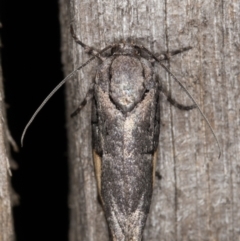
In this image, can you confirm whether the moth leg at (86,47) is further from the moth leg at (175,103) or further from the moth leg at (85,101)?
the moth leg at (175,103)

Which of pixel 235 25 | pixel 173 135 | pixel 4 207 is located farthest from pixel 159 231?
pixel 235 25

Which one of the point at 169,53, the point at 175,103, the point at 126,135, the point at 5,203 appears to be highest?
the point at 169,53

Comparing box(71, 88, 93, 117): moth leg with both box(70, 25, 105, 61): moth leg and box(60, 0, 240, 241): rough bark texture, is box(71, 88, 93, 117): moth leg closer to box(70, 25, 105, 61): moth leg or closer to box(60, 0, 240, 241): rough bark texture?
box(60, 0, 240, 241): rough bark texture

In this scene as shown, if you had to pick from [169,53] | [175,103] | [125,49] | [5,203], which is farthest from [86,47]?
[5,203]

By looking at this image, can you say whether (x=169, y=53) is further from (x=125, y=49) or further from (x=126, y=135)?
(x=126, y=135)

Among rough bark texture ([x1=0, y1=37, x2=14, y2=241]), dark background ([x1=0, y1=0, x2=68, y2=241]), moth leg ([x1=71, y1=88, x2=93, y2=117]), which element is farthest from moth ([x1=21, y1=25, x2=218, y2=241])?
rough bark texture ([x1=0, y1=37, x2=14, y2=241])
